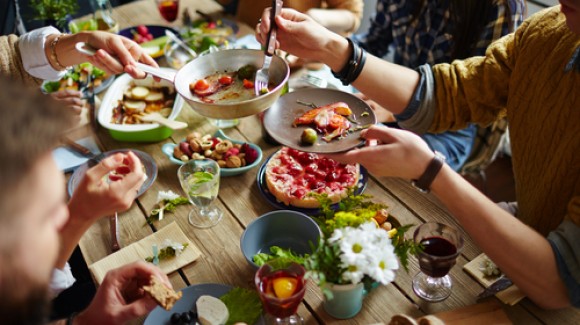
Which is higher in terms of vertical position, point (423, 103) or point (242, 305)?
point (423, 103)

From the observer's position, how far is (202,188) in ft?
4.80

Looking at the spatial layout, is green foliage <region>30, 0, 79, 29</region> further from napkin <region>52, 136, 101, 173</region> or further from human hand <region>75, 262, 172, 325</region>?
human hand <region>75, 262, 172, 325</region>

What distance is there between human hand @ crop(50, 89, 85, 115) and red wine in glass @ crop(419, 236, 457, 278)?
133 centimetres

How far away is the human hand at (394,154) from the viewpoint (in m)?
1.28

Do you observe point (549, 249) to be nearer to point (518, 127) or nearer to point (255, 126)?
point (518, 127)

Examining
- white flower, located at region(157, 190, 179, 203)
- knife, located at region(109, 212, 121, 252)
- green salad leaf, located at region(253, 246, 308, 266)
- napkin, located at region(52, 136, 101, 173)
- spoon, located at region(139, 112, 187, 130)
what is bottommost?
napkin, located at region(52, 136, 101, 173)


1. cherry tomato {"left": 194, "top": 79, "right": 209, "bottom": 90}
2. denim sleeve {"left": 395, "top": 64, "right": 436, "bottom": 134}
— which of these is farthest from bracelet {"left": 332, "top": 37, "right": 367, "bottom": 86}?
cherry tomato {"left": 194, "top": 79, "right": 209, "bottom": 90}

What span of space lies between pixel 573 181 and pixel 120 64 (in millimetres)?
1405

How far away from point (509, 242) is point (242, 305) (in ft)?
2.16

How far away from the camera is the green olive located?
149cm

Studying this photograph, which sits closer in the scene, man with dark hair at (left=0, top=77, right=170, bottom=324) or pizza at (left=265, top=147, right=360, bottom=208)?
man with dark hair at (left=0, top=77, right=170, bottom=324)

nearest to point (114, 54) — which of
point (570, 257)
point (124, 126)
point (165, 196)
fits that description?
point (124, 126)

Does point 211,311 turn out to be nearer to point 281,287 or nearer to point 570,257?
point 281,287

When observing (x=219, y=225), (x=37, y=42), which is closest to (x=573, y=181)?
(x=219, y=225)
